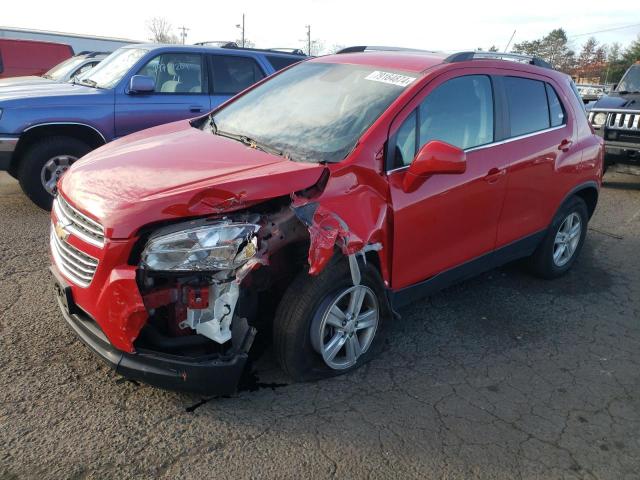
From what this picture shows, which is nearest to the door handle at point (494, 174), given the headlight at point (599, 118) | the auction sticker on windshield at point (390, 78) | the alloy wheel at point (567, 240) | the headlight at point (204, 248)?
the auction sticker on windshield at point (390, 78)

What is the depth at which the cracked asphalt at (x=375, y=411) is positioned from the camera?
2.44 m

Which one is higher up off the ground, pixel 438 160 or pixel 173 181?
pixel 438 160

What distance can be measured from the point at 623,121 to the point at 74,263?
8.26m

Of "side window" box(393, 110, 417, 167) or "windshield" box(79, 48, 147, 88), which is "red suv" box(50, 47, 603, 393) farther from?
"windshield" box(79, 48, 147, 88)

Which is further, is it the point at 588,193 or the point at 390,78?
the point at 588,193

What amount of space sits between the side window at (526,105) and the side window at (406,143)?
3.54 feet

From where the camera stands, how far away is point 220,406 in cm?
277

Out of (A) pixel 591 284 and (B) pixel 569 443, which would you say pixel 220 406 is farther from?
(A) pixel 591 284

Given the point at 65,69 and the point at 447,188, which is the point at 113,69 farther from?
the point at 447,188

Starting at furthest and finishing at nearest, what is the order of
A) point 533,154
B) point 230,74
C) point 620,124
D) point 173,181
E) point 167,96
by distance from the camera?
point 620,124, point 230,74, point 167,96, point 533,154, point 173,181

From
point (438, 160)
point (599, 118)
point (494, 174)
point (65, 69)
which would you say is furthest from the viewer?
point (65, 69)

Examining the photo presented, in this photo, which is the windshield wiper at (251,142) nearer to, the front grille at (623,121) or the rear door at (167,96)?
the rear door at (167,96)

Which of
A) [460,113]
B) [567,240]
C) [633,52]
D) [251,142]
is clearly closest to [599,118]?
[567,240]

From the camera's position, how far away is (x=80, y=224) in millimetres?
2629
